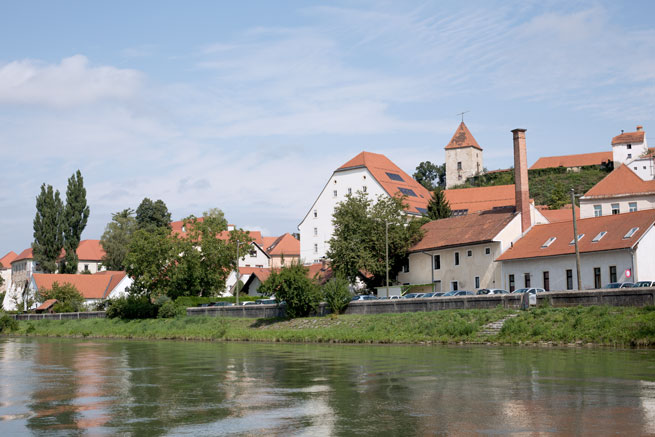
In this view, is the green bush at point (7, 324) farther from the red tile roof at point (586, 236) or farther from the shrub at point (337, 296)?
the red tile roof at point (586, 236)

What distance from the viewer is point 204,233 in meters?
84.9

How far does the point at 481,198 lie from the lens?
125 m

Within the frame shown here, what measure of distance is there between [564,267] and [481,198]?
67.4m

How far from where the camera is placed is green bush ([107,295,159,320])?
3059 inches

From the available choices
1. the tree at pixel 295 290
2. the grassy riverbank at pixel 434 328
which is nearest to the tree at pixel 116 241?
A: the grassy riverbank at pixel 434 328

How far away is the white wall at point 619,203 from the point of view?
93.7m

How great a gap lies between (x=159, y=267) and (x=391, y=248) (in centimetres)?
2706

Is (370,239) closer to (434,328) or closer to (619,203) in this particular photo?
(434,328)

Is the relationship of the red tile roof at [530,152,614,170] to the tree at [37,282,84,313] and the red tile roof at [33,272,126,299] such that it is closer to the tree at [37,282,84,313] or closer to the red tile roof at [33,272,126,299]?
the red tile roof at [33,272,126,299]

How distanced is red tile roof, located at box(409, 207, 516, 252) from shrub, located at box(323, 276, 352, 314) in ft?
49.1

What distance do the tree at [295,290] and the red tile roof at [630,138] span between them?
113m

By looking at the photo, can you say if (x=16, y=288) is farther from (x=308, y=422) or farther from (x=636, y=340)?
(x=308, y=422)

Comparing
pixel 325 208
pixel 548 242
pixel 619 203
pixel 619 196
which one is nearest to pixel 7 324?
pixel 325 208

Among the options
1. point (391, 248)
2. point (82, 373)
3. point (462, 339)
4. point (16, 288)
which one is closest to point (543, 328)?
point (462, 339)
